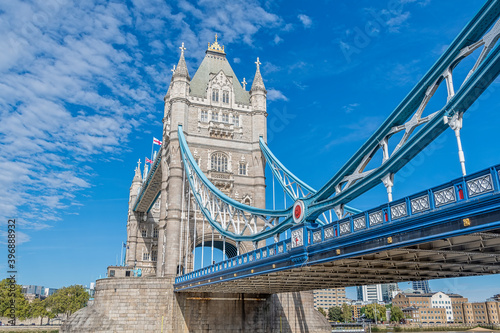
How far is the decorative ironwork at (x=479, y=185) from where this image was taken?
9.47 meters

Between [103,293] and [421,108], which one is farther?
[103,293]

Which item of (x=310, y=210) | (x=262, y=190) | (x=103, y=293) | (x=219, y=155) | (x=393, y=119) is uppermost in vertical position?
(x=219, y=155)

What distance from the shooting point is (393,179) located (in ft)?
48.1

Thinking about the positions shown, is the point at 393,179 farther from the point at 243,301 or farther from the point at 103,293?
the point at 103,293

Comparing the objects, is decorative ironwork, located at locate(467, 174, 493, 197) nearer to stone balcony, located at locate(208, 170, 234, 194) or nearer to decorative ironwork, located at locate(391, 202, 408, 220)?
decorative ironwork, located at locate(391, 202, 408, 220)

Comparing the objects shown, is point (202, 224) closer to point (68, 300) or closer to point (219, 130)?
point (219, 130)

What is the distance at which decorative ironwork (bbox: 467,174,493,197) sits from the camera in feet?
31.1

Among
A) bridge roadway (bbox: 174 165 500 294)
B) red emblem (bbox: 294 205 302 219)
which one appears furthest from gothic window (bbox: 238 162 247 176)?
red emblem (bbox: 294 205 302 219)

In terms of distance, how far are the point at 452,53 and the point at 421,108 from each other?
6.31 ft

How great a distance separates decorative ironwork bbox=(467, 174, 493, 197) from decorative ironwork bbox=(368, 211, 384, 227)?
3.27 meters

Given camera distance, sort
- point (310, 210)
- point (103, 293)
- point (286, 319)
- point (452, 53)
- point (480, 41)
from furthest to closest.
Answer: point (286, 319), point (103, 293), point (310, 210), point (452, 53), point (480, 41)

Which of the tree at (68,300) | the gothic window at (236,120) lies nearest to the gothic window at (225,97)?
the gothic window at (236,120)

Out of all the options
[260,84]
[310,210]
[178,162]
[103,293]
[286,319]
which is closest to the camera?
[310,210]

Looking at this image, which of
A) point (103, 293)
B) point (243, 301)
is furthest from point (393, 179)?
point (103, 293)
